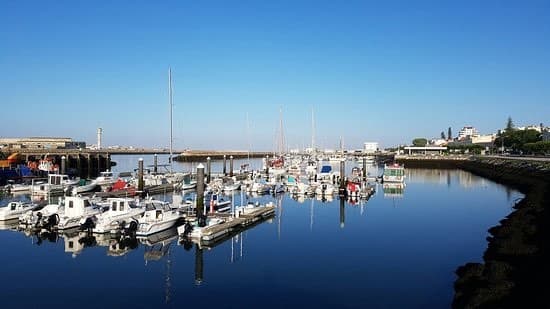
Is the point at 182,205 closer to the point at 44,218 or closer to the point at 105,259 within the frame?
the point at 44,218

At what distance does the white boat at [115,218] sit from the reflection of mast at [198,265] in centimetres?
563

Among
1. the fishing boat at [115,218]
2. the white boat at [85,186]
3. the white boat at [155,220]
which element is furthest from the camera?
the white boat at [85,186]

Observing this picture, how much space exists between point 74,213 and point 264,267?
15.0m

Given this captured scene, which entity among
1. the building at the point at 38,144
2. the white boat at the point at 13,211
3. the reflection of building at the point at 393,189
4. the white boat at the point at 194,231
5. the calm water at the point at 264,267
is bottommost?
the calm water at the point at 264,267

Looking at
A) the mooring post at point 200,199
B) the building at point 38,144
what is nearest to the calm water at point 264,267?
the mooring post at point 200,199

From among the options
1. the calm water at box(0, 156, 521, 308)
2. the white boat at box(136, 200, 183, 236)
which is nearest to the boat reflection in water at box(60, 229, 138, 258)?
the calm water at box(0, 156, 521, 308)

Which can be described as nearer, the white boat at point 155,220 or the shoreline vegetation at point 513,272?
the shoreline vegetation at point 513,272

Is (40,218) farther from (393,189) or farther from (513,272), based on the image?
(393,189)

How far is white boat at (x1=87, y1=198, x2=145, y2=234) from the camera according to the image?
2871cm

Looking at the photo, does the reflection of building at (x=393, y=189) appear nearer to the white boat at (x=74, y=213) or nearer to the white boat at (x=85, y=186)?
the white boat at (x=85, y=186)

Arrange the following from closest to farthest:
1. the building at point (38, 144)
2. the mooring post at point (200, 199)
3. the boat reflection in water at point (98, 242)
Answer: the boat reflection in water at point (98, 242) → the mooring post at point (200, 199) → the building at point (38, 144)

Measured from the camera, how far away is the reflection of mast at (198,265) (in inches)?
795

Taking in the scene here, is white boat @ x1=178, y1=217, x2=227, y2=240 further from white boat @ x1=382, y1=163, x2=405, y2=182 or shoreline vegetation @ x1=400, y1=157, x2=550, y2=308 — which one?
white boat @ x1=382, y1=163, x2=405, y2=182

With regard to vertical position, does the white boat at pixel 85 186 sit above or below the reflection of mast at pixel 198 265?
above
